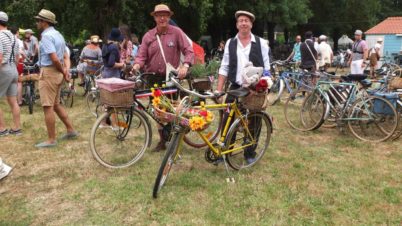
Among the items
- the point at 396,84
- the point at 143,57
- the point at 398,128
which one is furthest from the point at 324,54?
the point at 143,57

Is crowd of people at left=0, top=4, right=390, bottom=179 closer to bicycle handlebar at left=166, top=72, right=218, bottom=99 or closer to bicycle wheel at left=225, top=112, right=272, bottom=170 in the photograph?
bicycle wheel at left=225, top=112, right=272, bottom=170

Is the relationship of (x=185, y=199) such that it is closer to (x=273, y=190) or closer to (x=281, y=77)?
(x=273, y=190)

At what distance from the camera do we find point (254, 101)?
4.16m

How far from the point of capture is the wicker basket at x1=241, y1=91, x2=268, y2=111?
4.13 metres

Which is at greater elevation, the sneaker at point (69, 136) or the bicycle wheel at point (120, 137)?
the bicycle wheel at point (120, 137)

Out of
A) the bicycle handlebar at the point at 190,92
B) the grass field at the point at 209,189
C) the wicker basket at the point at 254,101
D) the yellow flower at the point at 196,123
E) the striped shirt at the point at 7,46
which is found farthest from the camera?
the striped shirt at the point at 7,46

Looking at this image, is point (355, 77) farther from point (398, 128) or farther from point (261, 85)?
point (261, 85)

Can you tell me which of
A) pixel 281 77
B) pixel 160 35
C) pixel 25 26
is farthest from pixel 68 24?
pixel 160 35

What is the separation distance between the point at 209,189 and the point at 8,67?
3.72m

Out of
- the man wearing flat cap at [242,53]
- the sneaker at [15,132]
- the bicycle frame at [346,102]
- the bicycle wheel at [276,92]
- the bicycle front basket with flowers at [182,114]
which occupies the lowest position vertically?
the bicycle wheel at [276,92]

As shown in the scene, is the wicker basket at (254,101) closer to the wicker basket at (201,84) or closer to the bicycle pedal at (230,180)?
the bicycle pedal at (230,180)

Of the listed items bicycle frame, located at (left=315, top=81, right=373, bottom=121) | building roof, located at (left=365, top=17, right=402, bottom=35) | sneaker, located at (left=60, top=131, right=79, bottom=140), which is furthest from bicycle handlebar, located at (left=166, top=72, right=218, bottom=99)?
building roof, located at (left=365, top=17, right=402, bottom=35)

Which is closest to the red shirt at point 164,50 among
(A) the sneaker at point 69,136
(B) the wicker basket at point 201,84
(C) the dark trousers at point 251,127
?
(B) the wicker basket at point 201,84

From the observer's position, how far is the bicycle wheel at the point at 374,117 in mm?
5578
